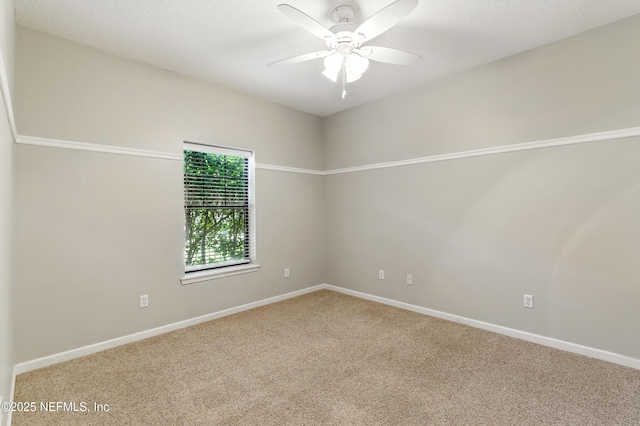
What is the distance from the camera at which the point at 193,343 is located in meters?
2.84

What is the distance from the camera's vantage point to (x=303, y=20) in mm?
1906

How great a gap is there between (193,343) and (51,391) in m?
1.01

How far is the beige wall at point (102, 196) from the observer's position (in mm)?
2395

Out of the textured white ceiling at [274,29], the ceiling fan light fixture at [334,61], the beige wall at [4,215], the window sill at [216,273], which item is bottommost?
the window sill at [216,273]

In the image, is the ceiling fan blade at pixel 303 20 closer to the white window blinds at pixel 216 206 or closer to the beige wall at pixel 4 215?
the beige wall at pixel 4 215

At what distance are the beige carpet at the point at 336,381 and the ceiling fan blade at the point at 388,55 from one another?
2419 mm

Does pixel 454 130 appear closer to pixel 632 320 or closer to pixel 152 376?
pixel 632 320

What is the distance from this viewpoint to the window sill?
3287mm

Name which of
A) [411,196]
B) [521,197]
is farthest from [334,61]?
[521,197]

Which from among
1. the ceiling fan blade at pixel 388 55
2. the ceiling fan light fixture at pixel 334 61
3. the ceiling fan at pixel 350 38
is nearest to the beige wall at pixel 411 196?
the ceiling fan blade at pixel 388 55

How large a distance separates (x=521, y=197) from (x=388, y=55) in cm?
185

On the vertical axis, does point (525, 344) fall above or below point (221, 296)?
below

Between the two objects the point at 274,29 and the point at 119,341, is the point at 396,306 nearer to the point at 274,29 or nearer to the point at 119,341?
the point at 119,341

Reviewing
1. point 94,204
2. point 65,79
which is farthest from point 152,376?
point 65,79
